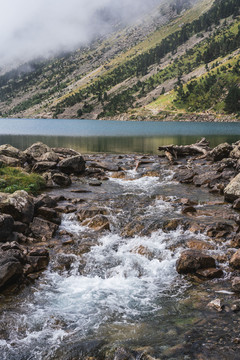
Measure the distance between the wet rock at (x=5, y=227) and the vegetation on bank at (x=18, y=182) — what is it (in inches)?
279

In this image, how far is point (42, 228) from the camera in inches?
652

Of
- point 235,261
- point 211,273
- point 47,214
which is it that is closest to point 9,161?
point 47,214

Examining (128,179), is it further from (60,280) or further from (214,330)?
(214,330)

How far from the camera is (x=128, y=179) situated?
102ft

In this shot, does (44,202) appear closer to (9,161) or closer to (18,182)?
(18,182)

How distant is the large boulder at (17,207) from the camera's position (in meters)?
16.4

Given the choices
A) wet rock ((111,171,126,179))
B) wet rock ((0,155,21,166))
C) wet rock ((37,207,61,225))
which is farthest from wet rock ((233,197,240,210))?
wet rock ((0,155,21,166))

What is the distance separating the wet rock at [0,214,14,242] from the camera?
46.5 ft

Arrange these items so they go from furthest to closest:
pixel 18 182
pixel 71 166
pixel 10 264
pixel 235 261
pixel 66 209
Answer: pixel 71 166 → pixel 18 182 → pixel 66 209 → pixel 235 261 → pixel 10 264

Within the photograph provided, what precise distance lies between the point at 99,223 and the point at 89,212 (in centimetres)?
179

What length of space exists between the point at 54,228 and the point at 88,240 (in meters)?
2.46

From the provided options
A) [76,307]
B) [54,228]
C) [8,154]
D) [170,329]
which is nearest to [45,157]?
[8,154]

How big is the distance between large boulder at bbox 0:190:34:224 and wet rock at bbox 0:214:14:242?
1676 millimetres

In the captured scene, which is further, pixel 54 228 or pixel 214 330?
pixel 54 228
